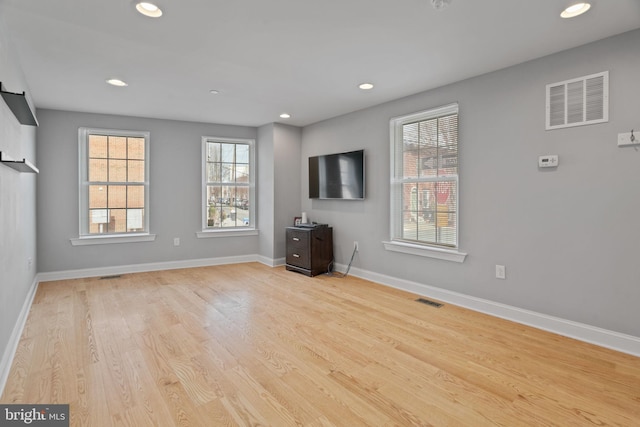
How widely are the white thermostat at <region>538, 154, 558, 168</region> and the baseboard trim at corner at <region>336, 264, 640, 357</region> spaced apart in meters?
1.31

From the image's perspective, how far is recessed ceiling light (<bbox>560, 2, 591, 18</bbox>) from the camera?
2117mm

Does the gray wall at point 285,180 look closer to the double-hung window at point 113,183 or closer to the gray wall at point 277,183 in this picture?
the gray wall at point 277,183

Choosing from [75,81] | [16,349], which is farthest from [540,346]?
[75,81]

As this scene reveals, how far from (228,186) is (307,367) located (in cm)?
416

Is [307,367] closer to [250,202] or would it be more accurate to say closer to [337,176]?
[337,176]

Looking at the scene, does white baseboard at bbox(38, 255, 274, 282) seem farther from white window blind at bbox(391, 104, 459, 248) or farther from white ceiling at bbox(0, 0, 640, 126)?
white window blind at bbox(391, 104, 459, 248)

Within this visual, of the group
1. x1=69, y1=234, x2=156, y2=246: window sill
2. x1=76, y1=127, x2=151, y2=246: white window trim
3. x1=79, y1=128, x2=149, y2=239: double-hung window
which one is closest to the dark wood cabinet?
x1=69, y1=234, x2=156, y2=246: window sill

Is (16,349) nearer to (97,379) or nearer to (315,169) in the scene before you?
(97,379)

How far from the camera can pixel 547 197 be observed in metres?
2.88

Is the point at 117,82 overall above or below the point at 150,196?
above

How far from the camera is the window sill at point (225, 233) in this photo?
218 inches

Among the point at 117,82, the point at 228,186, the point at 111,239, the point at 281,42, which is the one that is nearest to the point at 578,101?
the point at 281,42

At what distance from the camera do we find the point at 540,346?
8.48 ft

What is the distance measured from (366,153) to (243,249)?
2.81 meters
